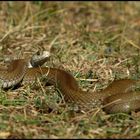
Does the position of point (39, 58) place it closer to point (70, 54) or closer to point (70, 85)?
point (70, 54)

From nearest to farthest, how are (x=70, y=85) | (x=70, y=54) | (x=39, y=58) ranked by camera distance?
1. (x=70, y=85)
2. (x=39, y=58)
3. (x=70, y=54)

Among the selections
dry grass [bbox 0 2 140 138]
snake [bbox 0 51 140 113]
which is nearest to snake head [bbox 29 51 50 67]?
snake [bbox 0 51 140 113]

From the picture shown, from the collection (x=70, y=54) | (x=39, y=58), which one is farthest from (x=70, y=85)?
(x=70, y=54)

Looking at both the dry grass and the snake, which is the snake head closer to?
the snake

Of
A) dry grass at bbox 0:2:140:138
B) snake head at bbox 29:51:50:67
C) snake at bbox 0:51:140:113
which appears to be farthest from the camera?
snake head at bbox 29:51:50:67

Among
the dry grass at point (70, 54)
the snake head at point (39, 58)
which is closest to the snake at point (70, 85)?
the snake head at point (39, 58)

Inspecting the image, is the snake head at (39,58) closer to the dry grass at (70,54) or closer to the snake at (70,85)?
the snake at (70,85)
